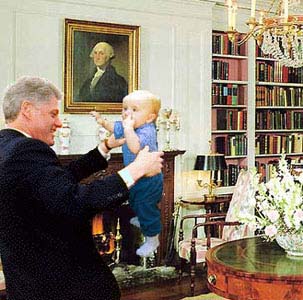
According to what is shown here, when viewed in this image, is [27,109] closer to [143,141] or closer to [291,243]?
[143,141]

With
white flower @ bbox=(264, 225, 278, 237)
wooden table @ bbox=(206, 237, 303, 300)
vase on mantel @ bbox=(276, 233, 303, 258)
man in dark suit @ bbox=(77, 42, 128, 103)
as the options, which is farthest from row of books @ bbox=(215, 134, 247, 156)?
white flower @ bbox=(264, 225, 278, 237)

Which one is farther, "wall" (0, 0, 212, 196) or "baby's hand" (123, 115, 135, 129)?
"wall" (0, 0, 212, 196)

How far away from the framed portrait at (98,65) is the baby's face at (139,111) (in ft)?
13.4

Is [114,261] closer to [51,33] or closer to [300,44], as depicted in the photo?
[51,33]

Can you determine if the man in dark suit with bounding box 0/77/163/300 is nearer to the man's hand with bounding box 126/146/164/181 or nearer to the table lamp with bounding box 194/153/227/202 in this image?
the man's hand with bounding box 126/146/164/181

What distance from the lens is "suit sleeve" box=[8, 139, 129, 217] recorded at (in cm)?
188

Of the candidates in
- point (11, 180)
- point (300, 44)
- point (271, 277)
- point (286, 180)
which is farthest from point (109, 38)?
point (11, 180)

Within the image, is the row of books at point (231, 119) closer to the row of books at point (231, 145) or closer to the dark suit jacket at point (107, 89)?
the row of books at point (231, 145)

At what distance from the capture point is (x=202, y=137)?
22.7 ft

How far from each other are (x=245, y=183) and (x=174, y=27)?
1901mm

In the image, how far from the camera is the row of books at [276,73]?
7531mm

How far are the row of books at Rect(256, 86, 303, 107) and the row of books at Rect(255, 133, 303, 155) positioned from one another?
389 millimetres

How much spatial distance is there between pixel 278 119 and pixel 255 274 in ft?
15.2

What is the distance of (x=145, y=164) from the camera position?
1823 millimetres
